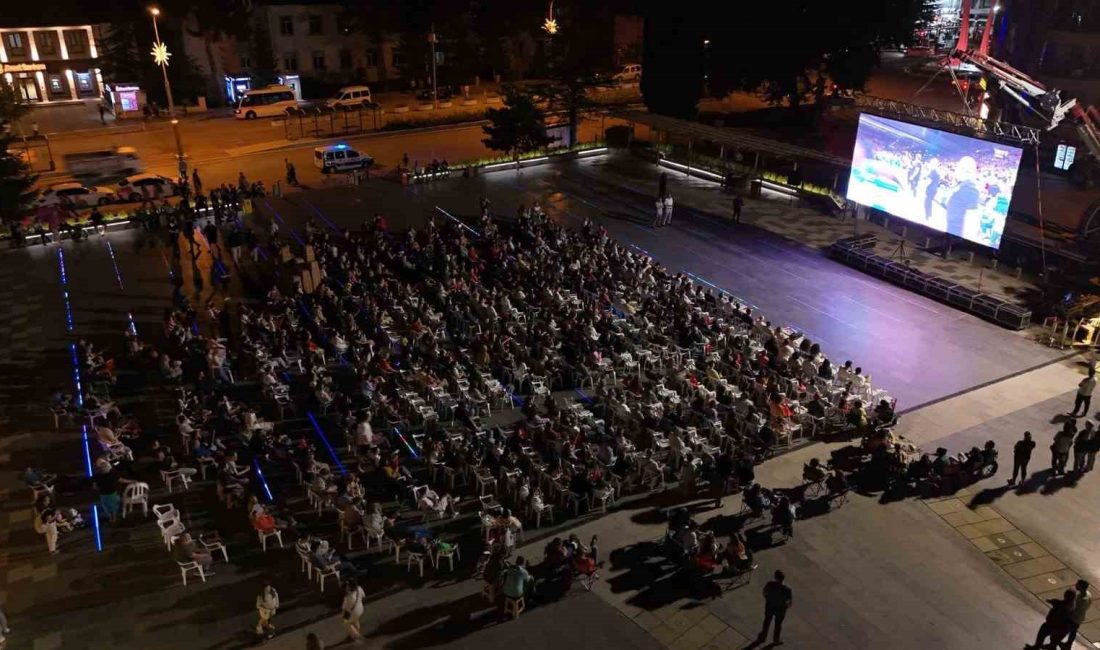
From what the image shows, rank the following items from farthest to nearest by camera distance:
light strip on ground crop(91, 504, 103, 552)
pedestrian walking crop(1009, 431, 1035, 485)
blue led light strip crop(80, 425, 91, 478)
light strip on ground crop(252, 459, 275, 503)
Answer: blue led light strip crop(80, 425, 91, 478)
pedestrian walking crop(1009, 431, 1035, 485)
light strip on ground crop(252, 459, 275, 503)
light strip on ground crop(91, 504, 103, 552)

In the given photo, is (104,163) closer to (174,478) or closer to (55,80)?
(55,80)

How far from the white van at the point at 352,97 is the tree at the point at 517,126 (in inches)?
732

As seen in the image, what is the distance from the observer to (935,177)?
2878 cm

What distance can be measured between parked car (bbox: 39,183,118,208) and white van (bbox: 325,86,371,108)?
22.7 m

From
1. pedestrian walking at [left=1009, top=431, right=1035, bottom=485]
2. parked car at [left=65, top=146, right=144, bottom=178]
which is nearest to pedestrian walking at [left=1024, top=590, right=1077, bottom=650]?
pedestrian walking at [left=1009, top=431, right=1035, bottom=485]

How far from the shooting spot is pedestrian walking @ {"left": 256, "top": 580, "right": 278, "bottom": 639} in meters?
12.8

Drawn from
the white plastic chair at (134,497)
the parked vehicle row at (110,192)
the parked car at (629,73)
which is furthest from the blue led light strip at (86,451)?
the parked car at (629,73)

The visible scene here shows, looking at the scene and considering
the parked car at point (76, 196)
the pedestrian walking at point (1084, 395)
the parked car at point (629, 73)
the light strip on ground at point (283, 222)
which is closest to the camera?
the pedestrian walking at point (1084, 395)

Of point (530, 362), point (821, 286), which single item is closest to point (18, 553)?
point (530, 362)

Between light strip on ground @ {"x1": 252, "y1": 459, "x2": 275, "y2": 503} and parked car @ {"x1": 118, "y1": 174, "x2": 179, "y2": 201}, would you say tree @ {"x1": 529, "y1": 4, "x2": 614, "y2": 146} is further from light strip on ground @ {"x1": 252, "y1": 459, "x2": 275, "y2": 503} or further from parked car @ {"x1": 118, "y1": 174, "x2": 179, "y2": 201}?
light strip on ground @ {"x1": 252, "y1": 459, "x2": 275, "y2": 503}

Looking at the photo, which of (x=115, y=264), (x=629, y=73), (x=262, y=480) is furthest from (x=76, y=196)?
(x=629, y=73)

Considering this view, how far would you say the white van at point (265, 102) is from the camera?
5316cm

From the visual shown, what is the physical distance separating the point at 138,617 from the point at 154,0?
54083mm

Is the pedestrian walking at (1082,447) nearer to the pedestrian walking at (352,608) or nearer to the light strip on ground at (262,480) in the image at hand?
the pedestrian walking at (352,608)
